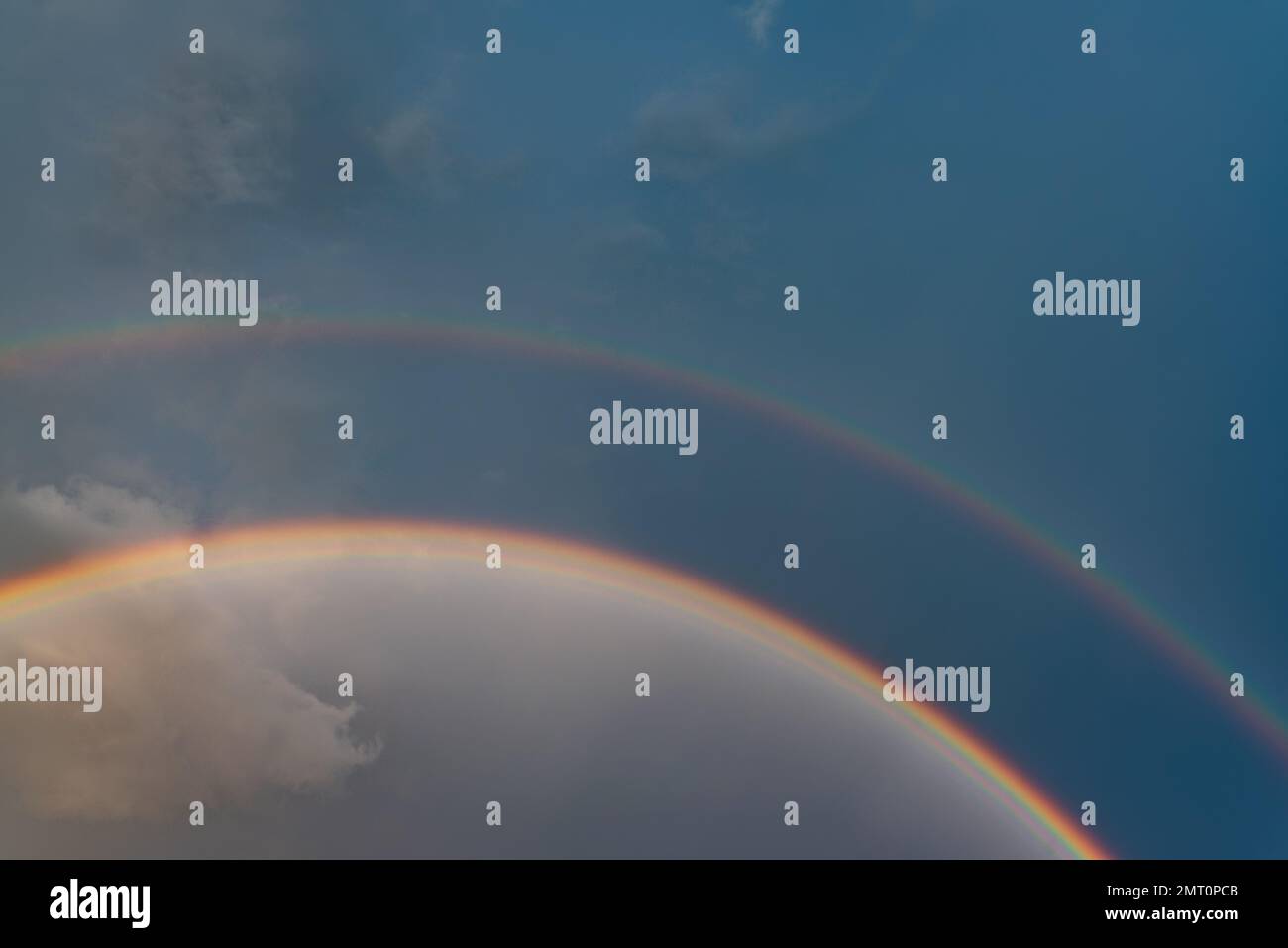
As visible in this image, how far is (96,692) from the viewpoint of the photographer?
10.7 meters

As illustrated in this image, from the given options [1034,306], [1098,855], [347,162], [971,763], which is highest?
[347,162]

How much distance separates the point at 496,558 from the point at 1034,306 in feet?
27.8

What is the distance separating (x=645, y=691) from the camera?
1084cm

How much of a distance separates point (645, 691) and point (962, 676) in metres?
Result: 4.48

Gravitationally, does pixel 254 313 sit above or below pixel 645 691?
above

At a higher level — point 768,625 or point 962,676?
point 768,625

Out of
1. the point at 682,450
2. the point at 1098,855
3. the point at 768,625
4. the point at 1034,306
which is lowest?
the point at 1098,855

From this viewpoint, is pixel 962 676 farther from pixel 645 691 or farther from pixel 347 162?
pixel 347 162
